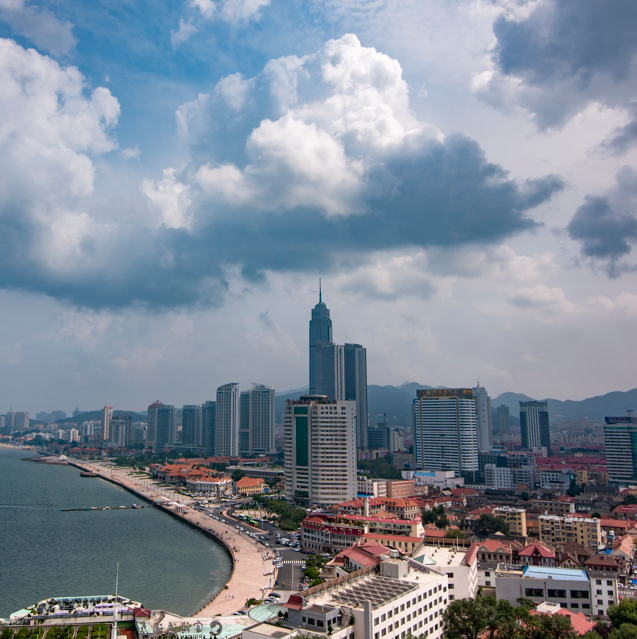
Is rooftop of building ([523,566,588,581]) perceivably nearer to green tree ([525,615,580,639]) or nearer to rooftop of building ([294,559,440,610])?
rooftop of building ([294,559,440,610])

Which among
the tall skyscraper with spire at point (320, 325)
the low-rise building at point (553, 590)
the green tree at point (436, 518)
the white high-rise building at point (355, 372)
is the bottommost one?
the green tree at point (436, 518)

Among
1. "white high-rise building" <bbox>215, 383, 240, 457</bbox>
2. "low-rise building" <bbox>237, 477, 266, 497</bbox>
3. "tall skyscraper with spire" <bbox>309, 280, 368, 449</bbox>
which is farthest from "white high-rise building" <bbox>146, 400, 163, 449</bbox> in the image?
"low-rise building" <bbox>237, 477, 266, 497</bbox>

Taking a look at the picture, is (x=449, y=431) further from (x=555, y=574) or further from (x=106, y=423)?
(x=106, y=423)

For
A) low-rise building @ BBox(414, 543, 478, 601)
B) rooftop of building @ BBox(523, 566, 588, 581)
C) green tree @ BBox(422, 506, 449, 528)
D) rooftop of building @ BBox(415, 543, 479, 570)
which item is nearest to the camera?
low-rise building @ BBox(414, 543, 478, 601)

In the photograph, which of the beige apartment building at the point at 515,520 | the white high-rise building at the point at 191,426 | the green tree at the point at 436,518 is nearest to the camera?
the beige apartment building at the point at 515,520

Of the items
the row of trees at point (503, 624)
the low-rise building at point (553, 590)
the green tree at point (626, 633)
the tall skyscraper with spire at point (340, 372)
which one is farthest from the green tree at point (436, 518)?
the tall skyscraper with spire at point (340, 372)

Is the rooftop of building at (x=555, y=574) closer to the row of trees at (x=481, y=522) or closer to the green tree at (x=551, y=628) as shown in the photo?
the green tree at (x=551, y=628)
